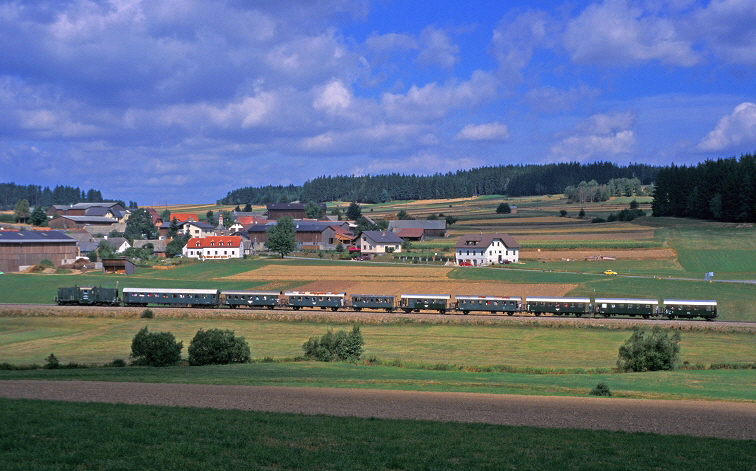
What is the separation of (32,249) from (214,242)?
120ft

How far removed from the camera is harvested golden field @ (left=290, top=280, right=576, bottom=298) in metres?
82.6

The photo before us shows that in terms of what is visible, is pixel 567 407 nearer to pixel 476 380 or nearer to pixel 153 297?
pixel 476 380

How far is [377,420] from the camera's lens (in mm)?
22516

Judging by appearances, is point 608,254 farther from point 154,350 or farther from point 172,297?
point 154,350

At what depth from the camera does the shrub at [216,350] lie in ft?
144

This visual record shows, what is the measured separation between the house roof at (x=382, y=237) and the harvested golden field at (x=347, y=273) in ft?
97.6

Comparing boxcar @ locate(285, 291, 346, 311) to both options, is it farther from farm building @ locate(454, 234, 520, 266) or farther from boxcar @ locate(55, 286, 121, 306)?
farm building @ locate(454, 234, 520, 266)

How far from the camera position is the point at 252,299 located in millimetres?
78625

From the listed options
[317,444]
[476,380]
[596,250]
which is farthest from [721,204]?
[317,444]

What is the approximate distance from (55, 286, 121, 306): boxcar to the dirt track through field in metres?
51.5

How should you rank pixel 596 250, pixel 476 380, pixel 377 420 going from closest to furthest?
pixel 377 420 → pixel 476 380 → pixel 596 250

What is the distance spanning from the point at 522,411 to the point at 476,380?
11.1 m

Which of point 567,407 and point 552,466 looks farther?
point 567,407

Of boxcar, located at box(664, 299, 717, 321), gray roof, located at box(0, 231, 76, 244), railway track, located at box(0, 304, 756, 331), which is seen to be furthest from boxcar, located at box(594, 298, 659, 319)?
gray roof, located at box(0, 231, 76, 244)
